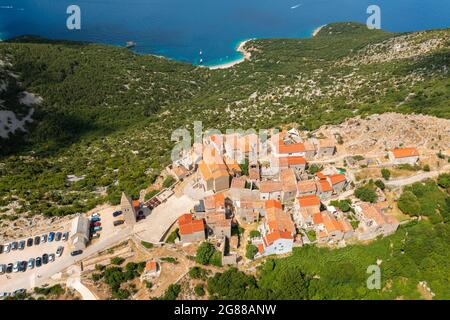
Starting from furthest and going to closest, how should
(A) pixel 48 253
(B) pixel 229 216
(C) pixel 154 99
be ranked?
(C) pixel 154 99 < (B) pixel 229 216 < (A) pixel 48 253

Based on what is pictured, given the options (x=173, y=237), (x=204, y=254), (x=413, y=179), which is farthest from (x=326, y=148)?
(x=173, y=237)

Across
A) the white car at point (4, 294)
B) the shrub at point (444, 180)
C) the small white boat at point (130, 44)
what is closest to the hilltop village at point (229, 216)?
the white car at point (4, 294)

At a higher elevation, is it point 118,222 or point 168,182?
point 168,182

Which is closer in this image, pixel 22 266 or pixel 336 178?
pixel 22 266

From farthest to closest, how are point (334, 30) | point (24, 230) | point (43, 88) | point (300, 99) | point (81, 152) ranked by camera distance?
point (334, 30), point (43, 88), point (300, 99), point (81, 152), point (24, 230)

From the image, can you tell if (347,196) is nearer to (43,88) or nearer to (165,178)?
(165,178)

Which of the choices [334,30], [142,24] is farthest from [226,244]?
[142,24]

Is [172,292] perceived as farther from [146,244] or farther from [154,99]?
[154,99]
